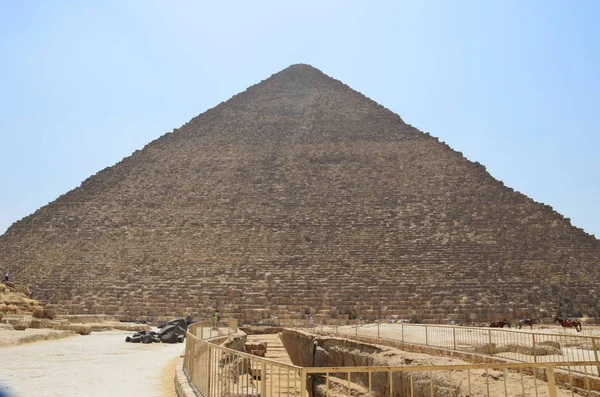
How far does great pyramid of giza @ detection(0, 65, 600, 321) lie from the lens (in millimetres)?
20406

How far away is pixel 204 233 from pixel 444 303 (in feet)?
34.1

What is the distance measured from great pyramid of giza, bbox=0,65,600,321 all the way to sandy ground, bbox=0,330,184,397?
10.5 meters

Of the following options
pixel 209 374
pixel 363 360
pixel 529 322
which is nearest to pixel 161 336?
pixel 363 360

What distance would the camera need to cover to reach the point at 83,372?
265 inches

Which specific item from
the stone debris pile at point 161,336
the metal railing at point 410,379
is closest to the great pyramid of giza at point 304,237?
the stone debris pile at point 161,336

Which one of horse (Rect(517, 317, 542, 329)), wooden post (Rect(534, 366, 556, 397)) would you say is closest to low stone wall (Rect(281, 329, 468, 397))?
wooden post (Rect(534, 366, 556, 397))

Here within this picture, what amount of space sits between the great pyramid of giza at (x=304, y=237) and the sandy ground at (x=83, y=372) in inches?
415

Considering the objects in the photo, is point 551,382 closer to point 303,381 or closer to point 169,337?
point 303,381

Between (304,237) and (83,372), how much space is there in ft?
57.8

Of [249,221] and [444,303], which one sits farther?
[249,221]

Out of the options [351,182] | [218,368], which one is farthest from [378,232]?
[218,368]

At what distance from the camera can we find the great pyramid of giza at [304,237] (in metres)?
20.4

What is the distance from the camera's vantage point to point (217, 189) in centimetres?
2841

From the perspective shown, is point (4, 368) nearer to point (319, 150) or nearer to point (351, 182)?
point (351, 182)
